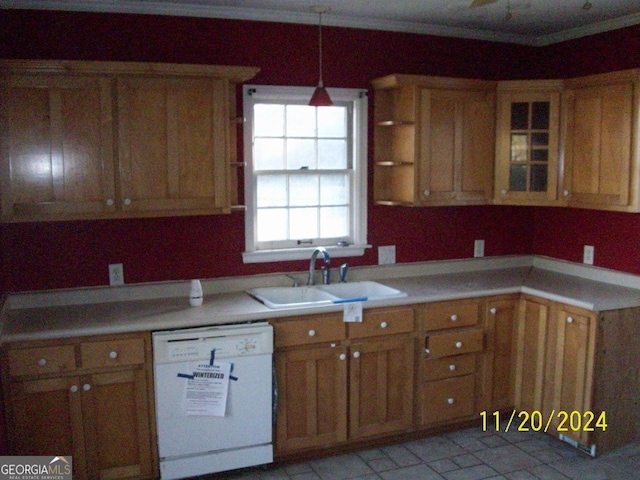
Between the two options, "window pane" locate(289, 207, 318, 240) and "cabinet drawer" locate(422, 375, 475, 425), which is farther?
"window pane" locate(289, 207, 318, 240)

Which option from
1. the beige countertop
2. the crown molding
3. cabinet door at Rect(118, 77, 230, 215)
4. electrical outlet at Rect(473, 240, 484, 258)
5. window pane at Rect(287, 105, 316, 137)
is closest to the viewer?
the beige countertop

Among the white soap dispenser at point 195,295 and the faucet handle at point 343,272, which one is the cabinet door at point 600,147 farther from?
the white soap dispenser at point 195,295

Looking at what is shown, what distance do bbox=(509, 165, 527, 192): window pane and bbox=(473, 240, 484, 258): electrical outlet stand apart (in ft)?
1.82

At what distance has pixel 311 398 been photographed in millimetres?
3410

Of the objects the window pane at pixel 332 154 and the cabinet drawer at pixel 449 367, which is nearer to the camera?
the cabinet drawer at pixel 449 367

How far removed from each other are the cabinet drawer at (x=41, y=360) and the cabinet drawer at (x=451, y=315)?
6.36 feet

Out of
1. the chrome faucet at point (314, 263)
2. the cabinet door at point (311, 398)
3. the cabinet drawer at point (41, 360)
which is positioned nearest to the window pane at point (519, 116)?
the chrome faucet at point (314, 263)

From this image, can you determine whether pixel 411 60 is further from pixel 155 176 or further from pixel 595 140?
pixel 155 176

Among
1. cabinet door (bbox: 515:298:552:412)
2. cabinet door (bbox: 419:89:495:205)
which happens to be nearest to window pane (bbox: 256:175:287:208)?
cabinet door (bbox: 419:89:495:205)

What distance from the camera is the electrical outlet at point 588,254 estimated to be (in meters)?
4.13

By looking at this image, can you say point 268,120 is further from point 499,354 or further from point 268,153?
point 499,354

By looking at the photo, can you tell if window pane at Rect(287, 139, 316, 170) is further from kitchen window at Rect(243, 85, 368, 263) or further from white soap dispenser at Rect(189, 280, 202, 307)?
white soap dispenser at Rect(189, 280, 202, 307)

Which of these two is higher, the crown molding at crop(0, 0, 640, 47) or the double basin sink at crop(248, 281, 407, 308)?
the crown molding at crop(0, 0, 640, 47)
